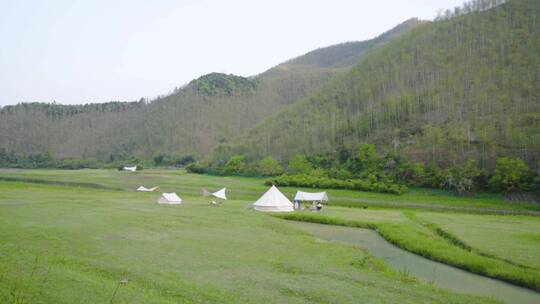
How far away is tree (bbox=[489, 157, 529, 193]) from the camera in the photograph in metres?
65.8

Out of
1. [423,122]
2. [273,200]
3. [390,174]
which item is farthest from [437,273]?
[423,122]

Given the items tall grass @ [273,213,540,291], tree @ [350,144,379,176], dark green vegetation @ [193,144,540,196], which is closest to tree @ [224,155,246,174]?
dark green vegetation @ [193,144,540,196]

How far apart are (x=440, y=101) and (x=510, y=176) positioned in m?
44.3

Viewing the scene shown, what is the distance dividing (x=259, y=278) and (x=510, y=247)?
16.7m

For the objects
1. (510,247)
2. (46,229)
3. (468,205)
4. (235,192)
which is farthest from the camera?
(235,192)

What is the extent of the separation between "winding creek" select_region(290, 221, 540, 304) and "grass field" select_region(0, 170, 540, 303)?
4.98 feet

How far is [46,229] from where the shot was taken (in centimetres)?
2525

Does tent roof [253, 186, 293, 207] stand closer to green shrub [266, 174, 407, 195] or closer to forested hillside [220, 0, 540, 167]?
green shrub [266, 174, 407, 195]

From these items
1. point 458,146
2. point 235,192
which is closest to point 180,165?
point 235,192

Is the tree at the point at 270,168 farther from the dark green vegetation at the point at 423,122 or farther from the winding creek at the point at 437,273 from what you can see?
the winding creek at the point at 437,273

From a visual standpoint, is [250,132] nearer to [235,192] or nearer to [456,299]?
[235,192]

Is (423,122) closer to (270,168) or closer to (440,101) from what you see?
(440,101)

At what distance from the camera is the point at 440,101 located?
353 feet

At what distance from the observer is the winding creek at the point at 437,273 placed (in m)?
19.0
